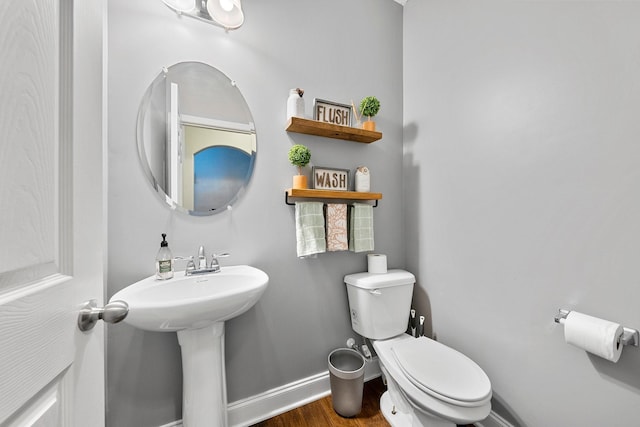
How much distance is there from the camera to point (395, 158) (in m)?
1.71

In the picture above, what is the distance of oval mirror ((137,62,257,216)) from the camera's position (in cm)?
110

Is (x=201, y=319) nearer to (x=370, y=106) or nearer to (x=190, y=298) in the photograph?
(x=190, y=298)

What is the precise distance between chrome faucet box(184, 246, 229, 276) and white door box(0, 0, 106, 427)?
0.58m

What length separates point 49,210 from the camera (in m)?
0.36

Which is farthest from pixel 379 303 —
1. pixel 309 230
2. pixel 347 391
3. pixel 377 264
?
pixel 309 230

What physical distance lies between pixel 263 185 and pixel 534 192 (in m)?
1.28

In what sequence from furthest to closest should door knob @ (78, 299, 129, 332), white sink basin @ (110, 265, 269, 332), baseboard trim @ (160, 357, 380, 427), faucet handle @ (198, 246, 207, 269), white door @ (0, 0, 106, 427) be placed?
baseboard trim @ (160, 357, 380, 427), faucet handle @ (198, 246, 207, 269), white sink basin @ (110, 265, 269, 332), door knob @ (78, 299, 129, 332), white door @ (0, 0, 106, 427)

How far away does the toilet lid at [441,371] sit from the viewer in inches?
36.3

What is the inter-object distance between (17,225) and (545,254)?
1529 mm

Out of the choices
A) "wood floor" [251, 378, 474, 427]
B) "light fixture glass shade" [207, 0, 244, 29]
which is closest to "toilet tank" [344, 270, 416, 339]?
"wood floor" [251, 378, 474, 427]

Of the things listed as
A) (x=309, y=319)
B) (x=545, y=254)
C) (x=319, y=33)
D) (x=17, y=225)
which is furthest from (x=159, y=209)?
(x=545, y=254)

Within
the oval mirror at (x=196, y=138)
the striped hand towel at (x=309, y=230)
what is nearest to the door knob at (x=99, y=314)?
the oval mirror at (x=196, y=138)

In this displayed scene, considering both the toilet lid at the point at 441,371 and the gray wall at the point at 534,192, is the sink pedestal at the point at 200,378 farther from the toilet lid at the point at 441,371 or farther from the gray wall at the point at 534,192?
the gray wall at the point at 534,192

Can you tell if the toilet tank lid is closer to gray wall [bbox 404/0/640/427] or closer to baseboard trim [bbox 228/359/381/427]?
gray wall [bbox 404/0/640/427]
